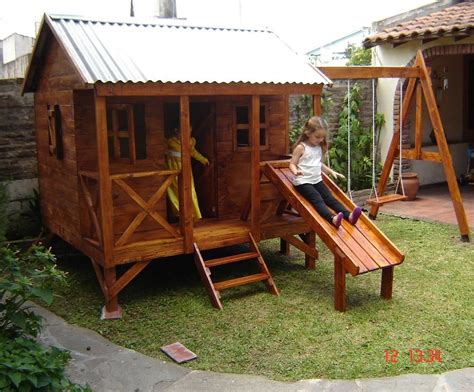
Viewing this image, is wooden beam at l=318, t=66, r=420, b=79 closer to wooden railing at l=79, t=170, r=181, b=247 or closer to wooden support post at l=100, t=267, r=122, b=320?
wooden railing at l=79, t=170, r=181, b=247

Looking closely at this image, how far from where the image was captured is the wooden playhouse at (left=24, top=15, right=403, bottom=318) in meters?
6.16

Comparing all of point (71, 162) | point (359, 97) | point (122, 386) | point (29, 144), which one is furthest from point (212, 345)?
point (359, 97)

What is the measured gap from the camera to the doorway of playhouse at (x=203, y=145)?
7.74 metres

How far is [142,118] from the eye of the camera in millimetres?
6984

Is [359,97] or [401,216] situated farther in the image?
[359,97]

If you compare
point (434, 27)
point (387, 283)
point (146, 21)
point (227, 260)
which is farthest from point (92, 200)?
point (434, 27)

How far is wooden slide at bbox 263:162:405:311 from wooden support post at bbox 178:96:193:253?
3.72 ft

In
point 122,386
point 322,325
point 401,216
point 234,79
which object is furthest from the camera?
point 401,216

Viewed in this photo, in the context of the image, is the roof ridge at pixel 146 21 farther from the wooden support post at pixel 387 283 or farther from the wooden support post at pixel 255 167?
the wooden support post at pixel 387 283

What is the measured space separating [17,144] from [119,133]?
7.94ft

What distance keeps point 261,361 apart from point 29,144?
5.17 m

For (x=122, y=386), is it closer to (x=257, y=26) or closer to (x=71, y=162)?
(x=71, y=162)

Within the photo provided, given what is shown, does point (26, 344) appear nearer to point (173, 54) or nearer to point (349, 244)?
point (349, 244)

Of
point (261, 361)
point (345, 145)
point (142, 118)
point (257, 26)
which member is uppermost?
point (257, 26)
